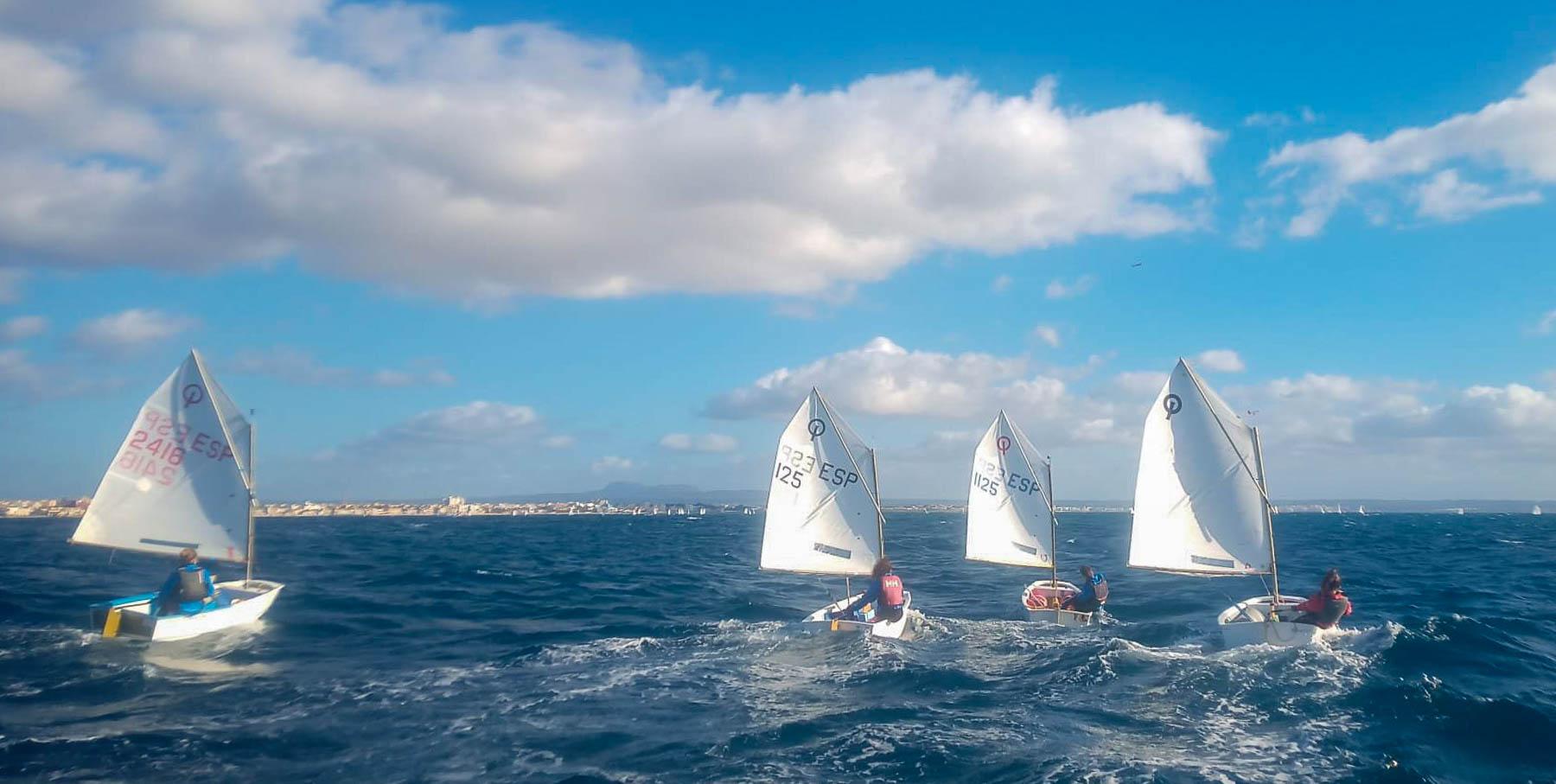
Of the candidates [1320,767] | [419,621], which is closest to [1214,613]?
[1320,767]

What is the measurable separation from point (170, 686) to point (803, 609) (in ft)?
67.0

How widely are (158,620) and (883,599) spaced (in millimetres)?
21047

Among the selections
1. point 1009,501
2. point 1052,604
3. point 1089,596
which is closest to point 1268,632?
point 1089,596

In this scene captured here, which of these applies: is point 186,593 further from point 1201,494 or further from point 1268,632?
point 1201,494

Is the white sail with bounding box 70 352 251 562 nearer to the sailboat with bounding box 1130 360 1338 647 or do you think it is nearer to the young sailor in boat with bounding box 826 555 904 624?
the young sailor in boat with bounding box 826 555 904 624

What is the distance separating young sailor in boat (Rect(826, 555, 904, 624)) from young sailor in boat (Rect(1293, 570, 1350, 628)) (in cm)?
1117

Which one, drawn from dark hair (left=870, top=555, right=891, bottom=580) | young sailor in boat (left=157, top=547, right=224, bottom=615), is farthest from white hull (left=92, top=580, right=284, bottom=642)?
dark hair (left=870, top=555, right=891, bottom=580)

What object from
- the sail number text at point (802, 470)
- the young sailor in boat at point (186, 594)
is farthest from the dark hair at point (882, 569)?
the young sailor in boat at point (186, 594)

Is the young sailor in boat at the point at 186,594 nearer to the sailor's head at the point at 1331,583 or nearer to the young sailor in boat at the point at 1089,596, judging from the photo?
the young sailor in boat at the point at 1089,596

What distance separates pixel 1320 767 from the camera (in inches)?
576

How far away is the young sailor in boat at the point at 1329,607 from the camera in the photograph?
2256 centimetres

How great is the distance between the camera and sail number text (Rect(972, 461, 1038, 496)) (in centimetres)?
3438

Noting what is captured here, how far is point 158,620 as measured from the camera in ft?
76.0

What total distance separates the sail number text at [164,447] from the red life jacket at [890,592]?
74.7 feet
